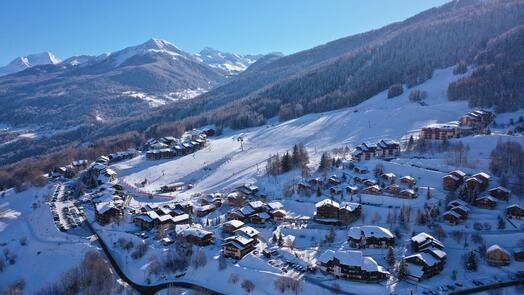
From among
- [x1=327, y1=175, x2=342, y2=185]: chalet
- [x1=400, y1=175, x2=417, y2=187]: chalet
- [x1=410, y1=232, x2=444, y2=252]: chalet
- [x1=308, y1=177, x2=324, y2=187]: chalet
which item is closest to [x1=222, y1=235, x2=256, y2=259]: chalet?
[x1=410, y1=232, x2=444, y2=252]: chalet

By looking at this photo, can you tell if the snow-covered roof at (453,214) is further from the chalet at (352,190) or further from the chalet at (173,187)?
the chalet at (173,187)

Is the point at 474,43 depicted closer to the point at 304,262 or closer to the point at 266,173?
the point at 266,173

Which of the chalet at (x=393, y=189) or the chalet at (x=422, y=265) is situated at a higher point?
the chalet at (x=393, y=189)

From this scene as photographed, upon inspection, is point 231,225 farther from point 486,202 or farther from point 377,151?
point 377,151

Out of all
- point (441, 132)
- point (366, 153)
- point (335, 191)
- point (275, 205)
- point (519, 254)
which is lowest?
point (519, 254)

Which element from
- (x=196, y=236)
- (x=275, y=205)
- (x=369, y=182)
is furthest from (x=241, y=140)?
(x=196, y=236)

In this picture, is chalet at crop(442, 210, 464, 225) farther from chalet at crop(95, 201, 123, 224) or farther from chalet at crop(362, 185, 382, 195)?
chalet at crop(95, 201, 123, 224)

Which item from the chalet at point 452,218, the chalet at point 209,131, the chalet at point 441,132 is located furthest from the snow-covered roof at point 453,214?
the chalet at point 209,131
